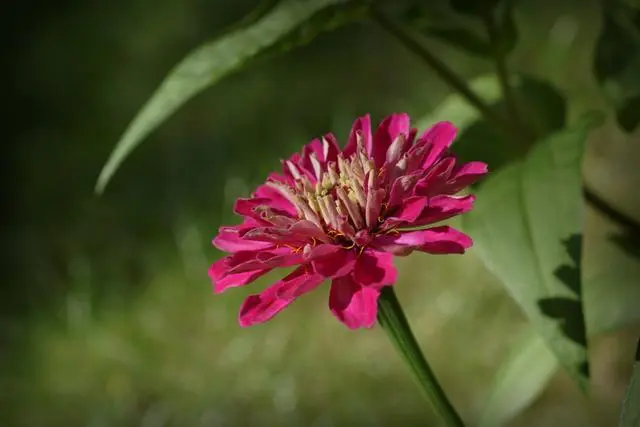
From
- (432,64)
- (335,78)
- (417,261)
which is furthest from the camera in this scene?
(335,78)

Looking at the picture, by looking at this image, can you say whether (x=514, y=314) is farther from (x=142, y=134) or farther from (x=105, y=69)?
(x=105, y=69)

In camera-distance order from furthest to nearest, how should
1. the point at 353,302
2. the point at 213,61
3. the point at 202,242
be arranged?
the point at 202,242
the point at 213,61
the point at 353,302

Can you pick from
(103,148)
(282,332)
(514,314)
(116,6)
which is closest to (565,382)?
(514,314)

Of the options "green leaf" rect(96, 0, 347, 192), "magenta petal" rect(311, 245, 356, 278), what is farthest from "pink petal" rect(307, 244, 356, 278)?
"green leaf" rect(96, 0, 347, 192)

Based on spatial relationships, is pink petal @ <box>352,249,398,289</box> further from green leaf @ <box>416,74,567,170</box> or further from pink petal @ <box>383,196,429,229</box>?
green leaf @ <box>416,74,567,170</box>

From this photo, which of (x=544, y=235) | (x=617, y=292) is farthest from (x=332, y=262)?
(x=617, y=292)

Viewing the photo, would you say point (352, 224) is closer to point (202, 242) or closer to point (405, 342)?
point (405, 342)
